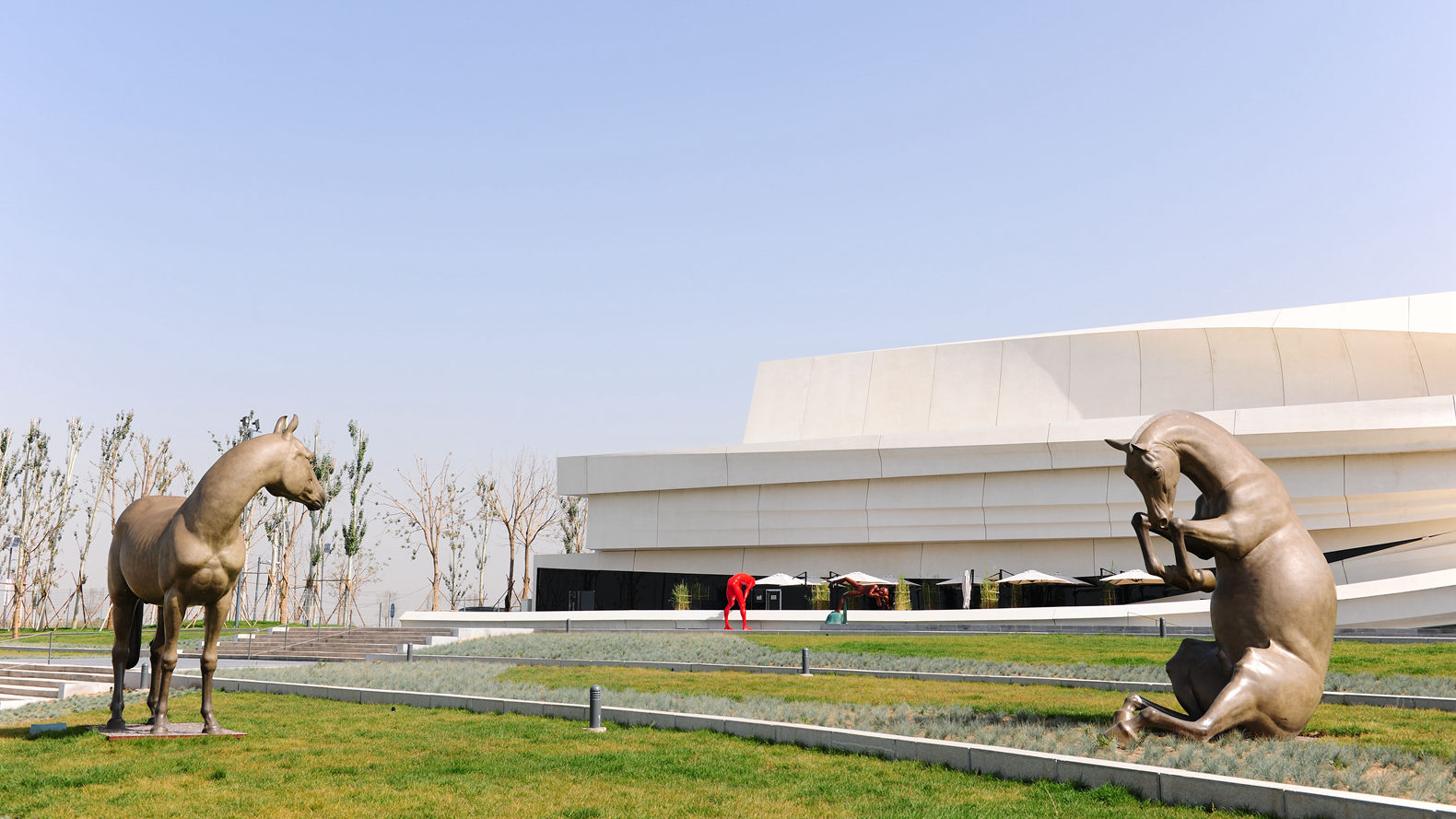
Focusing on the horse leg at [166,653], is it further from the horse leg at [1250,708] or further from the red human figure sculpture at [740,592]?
the red human figure sculpture at [740,592]

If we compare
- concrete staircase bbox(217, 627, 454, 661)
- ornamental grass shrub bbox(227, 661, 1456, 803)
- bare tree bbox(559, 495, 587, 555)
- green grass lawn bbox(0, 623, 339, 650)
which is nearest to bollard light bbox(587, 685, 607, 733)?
ornamental grass shrub bbox(227, 661, 1456, 803)

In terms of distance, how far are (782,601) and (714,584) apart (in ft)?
9.73

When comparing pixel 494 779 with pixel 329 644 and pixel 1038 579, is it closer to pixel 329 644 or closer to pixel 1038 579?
pixel 329 644

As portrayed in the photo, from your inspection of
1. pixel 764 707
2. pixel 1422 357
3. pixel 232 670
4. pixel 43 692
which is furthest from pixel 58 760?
pixel 1422 357

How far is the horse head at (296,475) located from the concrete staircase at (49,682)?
13250 mm

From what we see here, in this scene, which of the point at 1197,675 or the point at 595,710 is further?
the point at 595,710

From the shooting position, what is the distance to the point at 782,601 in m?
39.7

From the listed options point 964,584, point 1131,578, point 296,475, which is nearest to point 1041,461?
point 964,584

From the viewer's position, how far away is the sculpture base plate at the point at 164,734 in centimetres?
1012

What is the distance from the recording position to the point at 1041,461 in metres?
35.2

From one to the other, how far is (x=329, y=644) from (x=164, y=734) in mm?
23154

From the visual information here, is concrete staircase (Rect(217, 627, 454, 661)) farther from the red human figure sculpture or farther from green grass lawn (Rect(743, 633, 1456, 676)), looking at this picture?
green grass lawn (Rect(743, 633, 1456, 676))

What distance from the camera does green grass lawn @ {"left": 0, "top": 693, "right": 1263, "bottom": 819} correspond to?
286 inches

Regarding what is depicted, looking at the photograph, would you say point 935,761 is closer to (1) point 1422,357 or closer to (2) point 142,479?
(1) point 1422,357
